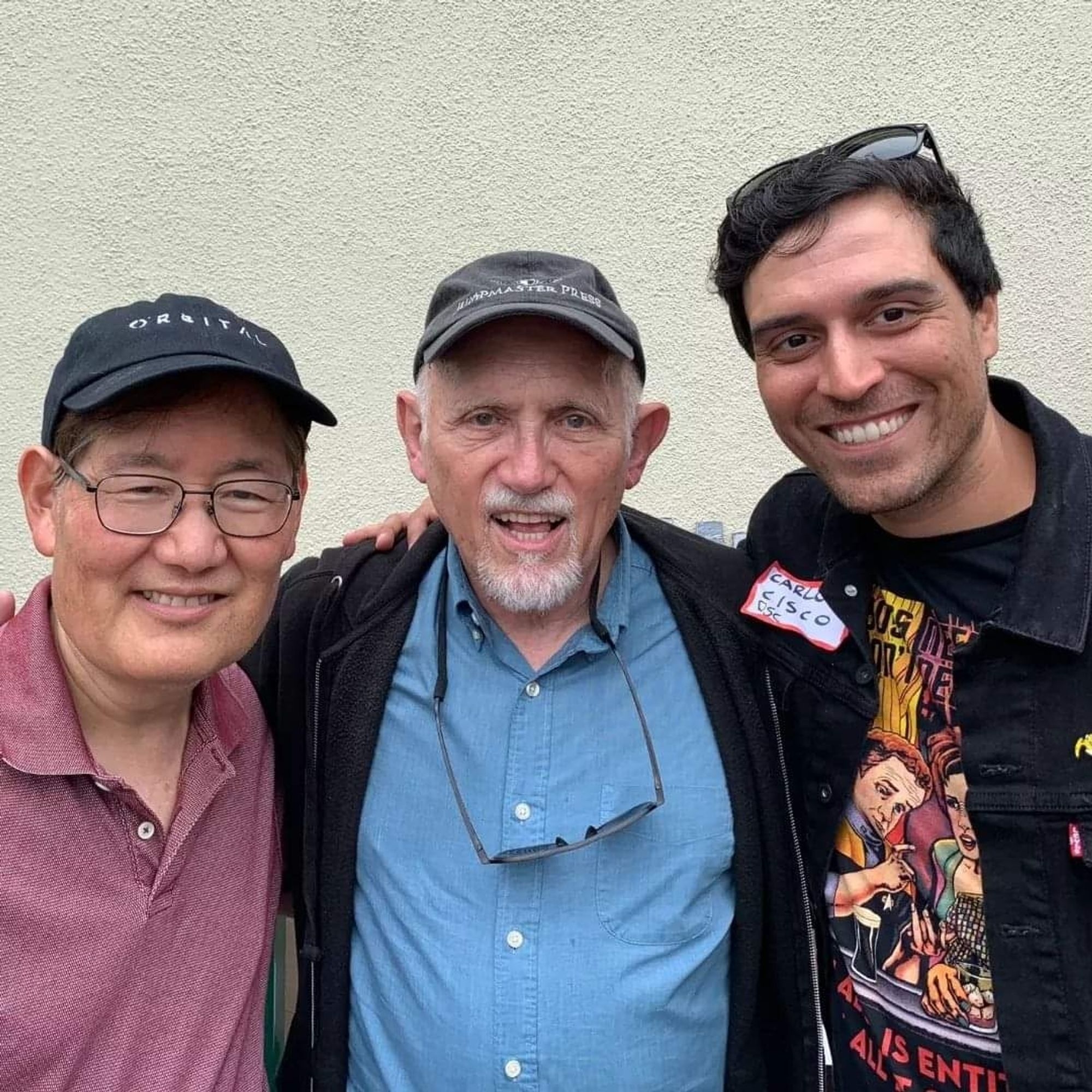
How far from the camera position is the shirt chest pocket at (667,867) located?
5.01ft

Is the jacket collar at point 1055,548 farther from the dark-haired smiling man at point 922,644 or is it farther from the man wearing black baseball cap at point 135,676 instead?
the man wearing black baseball cap at point 135,676

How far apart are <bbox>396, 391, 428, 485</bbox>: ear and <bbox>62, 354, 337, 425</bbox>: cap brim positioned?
60cm

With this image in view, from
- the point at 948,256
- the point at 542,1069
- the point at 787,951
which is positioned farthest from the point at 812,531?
the point at 542,1069

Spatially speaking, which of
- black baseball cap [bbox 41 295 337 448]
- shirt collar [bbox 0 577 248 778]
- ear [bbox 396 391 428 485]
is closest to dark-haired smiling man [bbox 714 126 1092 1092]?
ear [bbox 396 391 428 485]

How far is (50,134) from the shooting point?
10.3 ft

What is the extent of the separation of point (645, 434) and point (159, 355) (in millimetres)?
1033

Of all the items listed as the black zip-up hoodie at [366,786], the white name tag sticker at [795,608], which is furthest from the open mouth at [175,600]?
the white name tag sticker at [795,608]

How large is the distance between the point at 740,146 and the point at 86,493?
2.55m

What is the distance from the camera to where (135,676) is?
4.07ft

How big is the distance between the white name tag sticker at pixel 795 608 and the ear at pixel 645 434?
369mm

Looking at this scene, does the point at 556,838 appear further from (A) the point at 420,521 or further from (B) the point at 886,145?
(B) the point at 886,145

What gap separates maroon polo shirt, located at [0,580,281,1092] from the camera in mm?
1139

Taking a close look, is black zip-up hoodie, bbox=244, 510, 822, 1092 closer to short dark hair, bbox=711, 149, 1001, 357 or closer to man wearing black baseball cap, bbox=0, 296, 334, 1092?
man wearing black baseball cap, bbox=0, 296, 334, 1092

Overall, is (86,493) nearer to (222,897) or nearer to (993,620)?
(222,897)
